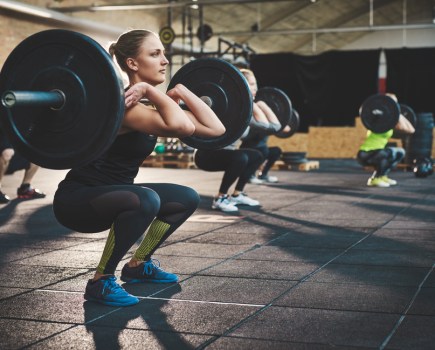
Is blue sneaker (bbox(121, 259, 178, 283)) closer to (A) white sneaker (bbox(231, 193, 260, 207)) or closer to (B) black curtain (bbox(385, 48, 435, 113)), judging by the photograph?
(A) white sneaker (bbox(231, 193, 260, 207))

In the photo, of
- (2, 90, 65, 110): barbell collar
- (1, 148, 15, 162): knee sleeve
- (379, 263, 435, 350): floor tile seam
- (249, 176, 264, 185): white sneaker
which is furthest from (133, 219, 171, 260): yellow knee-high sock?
(249, 176, 264, 185): white sneaker

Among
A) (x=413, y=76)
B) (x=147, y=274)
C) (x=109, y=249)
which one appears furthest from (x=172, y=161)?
(x=109, y=249)

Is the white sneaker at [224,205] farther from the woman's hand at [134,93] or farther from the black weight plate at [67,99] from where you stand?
the black weight plate at [67,99]

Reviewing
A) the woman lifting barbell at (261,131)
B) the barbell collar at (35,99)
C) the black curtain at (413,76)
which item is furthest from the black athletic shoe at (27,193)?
the black curtain at (413,76)

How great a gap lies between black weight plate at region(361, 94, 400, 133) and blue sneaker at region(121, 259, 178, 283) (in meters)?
5.12

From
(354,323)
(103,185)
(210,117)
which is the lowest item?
(354,323)

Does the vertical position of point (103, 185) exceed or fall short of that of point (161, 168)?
it exceeds it

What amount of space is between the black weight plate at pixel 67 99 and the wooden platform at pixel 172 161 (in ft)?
30.6

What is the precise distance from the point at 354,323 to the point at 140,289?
953 mm

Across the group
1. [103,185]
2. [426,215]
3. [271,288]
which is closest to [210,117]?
[103,185]

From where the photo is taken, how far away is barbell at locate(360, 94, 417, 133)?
25.1ft

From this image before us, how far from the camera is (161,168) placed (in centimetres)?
1197

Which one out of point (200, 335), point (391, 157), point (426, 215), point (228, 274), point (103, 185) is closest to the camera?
point (200, 335)

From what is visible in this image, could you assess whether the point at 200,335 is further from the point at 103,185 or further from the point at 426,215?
the point at 426,215
